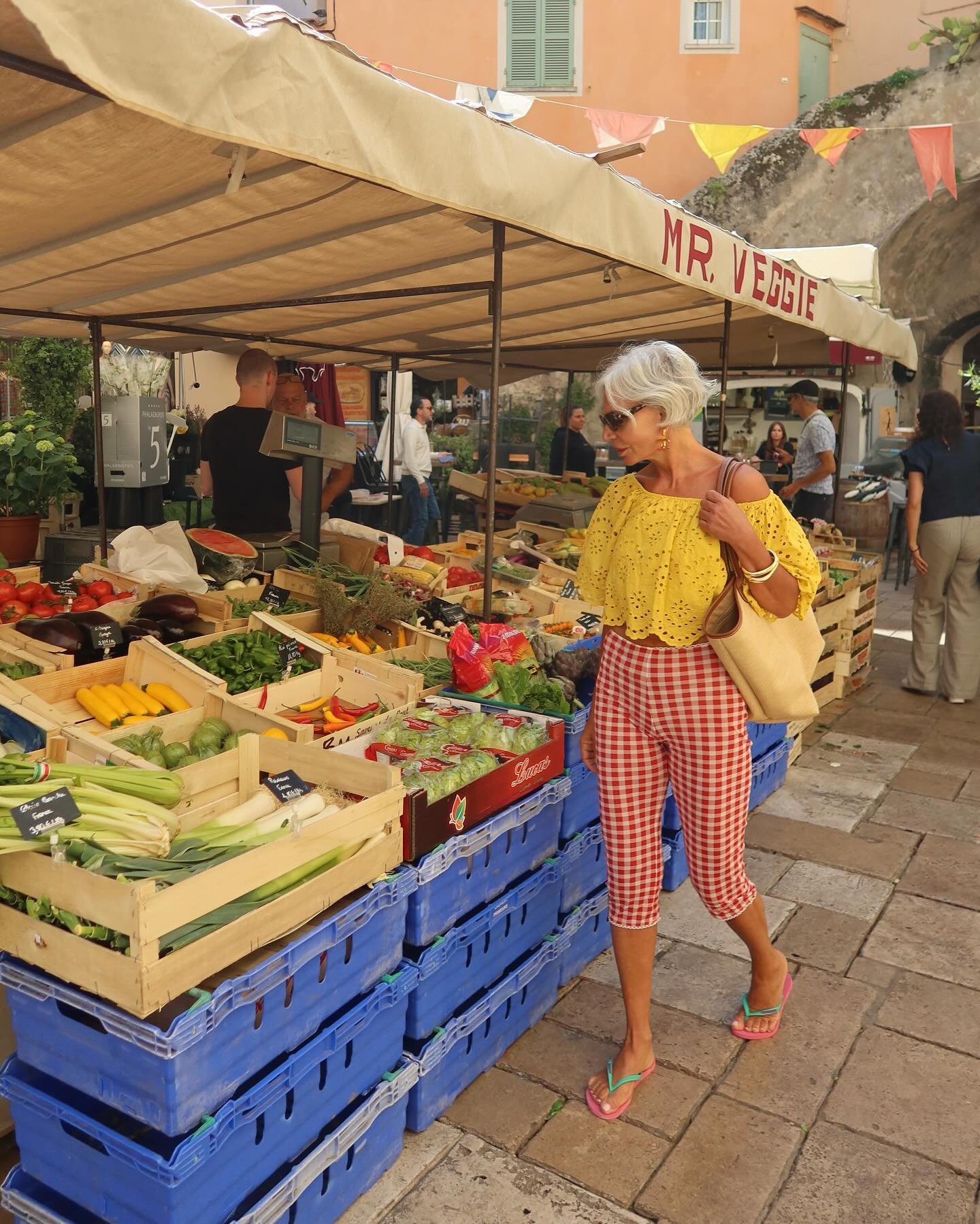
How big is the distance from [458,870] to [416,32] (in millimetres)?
18926

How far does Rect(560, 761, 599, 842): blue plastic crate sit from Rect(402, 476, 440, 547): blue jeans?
8.43m

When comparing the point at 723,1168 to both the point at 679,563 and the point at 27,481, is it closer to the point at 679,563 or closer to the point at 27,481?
the point at 679,563

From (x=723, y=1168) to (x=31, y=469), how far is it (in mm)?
8709

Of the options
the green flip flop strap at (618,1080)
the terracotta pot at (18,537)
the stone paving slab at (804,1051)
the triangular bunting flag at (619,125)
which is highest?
the triangular bunting flag at (619,125)

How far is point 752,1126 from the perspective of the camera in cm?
282

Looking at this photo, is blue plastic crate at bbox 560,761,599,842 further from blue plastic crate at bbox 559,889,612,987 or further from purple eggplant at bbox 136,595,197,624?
purple eggplant at bbox 136,595,197,624

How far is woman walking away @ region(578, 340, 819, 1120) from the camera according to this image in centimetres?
259

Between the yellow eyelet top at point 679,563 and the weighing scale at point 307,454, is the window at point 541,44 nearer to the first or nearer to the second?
the weighing scale at point 307,454

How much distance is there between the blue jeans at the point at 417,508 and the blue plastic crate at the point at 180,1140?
9726 mm

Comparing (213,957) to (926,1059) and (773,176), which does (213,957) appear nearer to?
(926,1059)

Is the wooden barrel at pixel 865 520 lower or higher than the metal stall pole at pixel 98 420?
lower

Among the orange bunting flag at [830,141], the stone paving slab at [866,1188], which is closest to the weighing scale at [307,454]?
the stone paving slab at [866,1188]

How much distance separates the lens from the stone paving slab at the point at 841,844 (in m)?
4.57

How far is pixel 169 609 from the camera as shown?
4.31 m
